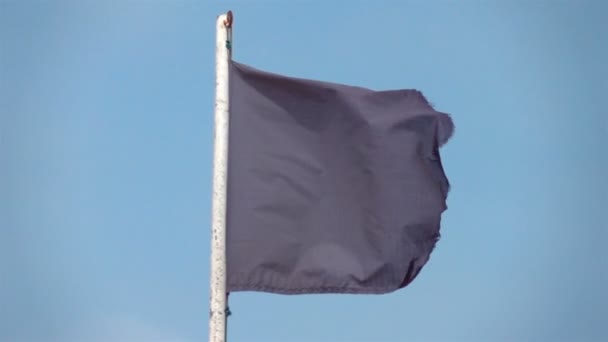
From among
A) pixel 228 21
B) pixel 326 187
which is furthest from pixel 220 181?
pixel 228 21

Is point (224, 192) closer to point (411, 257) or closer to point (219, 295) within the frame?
point (219, 295)

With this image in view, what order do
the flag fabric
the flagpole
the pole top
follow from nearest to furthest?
the flagpole < the flag fabric < the pole top

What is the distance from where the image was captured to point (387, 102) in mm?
10977

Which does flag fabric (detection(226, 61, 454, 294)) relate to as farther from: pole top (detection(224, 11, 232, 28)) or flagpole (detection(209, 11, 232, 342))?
pole top (detection(224, 11, 232, 28))

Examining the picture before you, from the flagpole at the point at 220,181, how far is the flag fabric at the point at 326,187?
0.40 feet

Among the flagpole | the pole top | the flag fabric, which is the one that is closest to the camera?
the flagpole

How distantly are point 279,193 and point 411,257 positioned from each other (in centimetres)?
136

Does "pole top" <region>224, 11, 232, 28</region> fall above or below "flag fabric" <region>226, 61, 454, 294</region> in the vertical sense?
above

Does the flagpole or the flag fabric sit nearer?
the flagpole

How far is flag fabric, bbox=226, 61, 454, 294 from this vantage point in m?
9.44

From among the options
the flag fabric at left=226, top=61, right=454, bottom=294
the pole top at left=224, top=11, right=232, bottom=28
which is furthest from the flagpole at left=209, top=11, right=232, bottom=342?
the flag fabric at left=226, top=61, right=454, bottom=294

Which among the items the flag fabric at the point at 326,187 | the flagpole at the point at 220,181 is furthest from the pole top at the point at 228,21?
the flag fabric at the point at 326,187

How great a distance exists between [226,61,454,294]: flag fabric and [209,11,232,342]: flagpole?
0.12 metres

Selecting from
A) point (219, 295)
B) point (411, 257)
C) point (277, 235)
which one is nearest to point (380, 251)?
point (411, 257)
